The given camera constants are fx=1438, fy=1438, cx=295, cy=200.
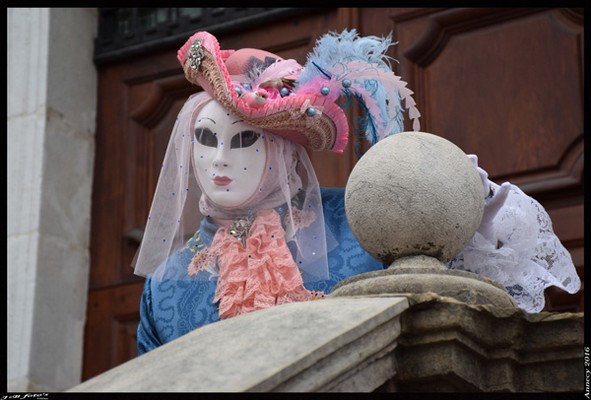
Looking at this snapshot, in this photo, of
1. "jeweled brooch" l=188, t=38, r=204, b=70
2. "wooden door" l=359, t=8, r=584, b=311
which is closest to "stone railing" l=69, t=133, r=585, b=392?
"jeweled brooch" l=188, t=38, r=204, b=70

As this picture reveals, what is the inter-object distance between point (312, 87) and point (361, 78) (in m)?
0.14

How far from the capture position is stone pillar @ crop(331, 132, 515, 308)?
2998mm

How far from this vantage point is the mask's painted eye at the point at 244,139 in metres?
3.95

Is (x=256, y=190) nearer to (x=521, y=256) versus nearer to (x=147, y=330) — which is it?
(x=147, y=330)

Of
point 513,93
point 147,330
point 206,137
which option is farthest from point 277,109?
point 513,93

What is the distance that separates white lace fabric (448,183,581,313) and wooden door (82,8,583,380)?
1.13 m

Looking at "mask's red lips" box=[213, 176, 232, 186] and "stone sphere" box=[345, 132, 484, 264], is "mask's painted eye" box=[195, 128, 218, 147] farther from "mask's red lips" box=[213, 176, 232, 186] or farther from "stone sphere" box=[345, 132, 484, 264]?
"stone sphere" box=[345, 132, 484, 264]

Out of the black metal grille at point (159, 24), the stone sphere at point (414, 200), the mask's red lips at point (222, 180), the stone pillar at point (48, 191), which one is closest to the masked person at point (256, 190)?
the mask's red lips at point (222, 180)

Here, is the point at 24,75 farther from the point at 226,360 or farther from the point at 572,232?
the point at 226,360

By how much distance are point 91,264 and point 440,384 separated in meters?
3.21

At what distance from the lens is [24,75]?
5.78m

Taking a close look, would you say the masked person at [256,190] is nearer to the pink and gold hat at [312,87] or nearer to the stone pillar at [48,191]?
the pink and gold hat at [312,87]

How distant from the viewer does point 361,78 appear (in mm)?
3961

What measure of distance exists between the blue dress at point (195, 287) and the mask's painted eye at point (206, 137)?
0.24 m
